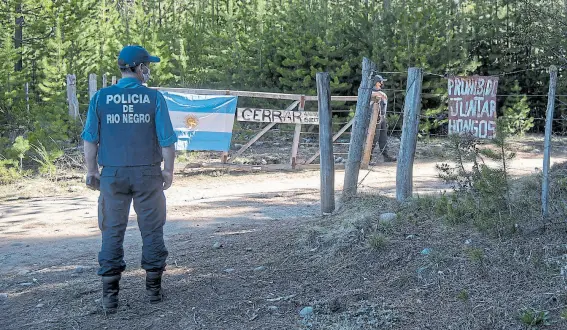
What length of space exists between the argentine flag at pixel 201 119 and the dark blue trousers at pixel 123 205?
8.03 m

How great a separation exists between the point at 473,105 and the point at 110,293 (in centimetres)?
416

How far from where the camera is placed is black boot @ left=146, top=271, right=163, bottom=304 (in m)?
5.14

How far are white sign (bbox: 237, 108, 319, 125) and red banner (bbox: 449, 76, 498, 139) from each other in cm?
646

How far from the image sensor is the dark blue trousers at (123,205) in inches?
193

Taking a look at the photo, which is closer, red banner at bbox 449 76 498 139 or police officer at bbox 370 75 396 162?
red banner at bbox 449 76 498 139

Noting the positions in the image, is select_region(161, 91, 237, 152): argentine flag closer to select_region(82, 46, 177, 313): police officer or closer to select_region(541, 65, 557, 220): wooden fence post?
select_region(82, 46, 177, 313): police officer

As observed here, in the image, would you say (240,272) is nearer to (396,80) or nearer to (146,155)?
(146,155)

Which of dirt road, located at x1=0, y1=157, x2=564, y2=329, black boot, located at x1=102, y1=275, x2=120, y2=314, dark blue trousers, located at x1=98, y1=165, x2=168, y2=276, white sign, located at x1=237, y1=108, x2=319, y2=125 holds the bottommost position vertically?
dirt road, located at x1=0, y1=157, x2=564, y2=329

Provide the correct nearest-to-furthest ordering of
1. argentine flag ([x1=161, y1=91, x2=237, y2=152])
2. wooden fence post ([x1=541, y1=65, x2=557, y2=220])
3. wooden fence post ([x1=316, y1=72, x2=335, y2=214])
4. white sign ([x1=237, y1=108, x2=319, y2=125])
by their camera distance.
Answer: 1. wooden fence post ([x1=541, y1=65, x2=557, y2=220])
2. wooden fence post ([x1=316, y1=72, x2=335, y2=214])
3. argentine flag ([x1=161, y1=91, x2=237, y2=152])
4. white sign ([x1=237, y1=108, x2=319, y2=125])

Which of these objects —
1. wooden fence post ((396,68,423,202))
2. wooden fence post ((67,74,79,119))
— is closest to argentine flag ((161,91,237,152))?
wooden fence post ((67,74,79,119))

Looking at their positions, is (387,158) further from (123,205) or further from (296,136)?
(123,205)

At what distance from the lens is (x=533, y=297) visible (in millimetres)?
4527

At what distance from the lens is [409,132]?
737 centimetres

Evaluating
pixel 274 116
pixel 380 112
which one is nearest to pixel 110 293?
pixel 274 116
